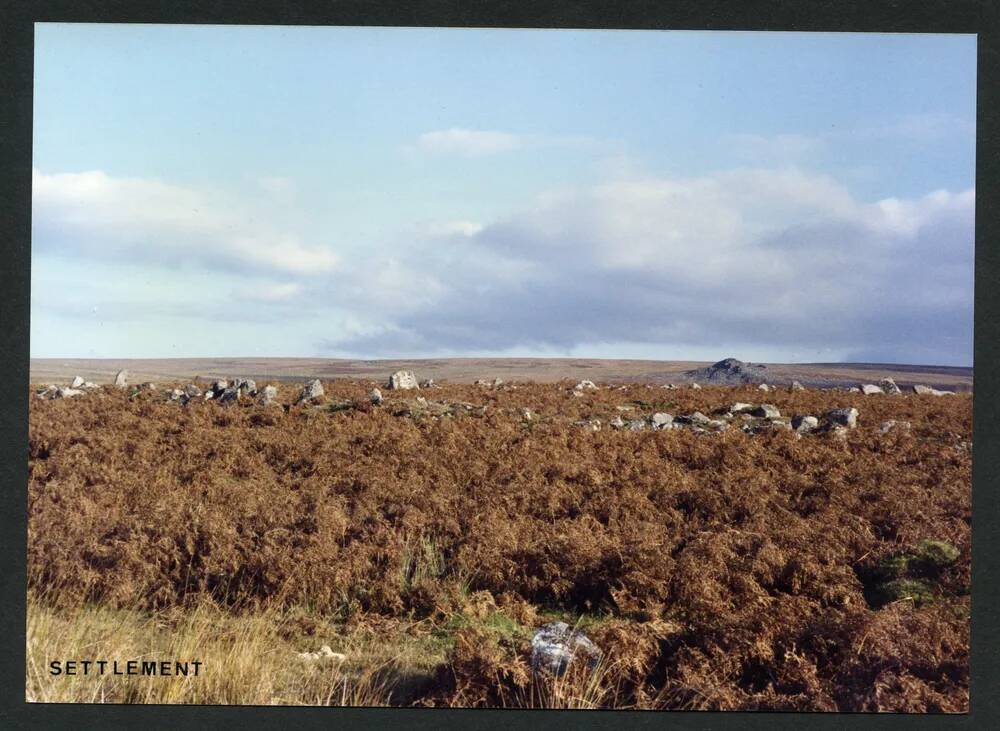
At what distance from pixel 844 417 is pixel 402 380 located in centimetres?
837

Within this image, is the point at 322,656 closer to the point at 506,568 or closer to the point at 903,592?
the point at 506,568

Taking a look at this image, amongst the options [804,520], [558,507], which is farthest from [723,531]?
[558,507]

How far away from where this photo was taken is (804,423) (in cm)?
1091

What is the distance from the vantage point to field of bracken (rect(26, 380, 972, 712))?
213 inches

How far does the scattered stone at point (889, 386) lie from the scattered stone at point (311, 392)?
407 inches

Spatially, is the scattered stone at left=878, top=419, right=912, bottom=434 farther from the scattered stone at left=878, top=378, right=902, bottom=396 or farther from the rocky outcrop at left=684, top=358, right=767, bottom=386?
the rocky outcrop at left=684, top=358, right=767, bottom=386

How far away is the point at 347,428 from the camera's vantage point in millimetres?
10867

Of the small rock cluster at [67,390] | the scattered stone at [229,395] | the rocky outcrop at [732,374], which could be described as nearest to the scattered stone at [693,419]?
the rocky outcrop at [732,374]

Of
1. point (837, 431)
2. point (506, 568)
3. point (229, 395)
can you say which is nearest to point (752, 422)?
point (837, 431)

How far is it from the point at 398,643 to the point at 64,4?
5980 mm

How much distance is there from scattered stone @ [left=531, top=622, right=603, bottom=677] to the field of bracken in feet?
0.30

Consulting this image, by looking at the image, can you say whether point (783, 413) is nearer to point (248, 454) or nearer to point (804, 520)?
point (804, 520)

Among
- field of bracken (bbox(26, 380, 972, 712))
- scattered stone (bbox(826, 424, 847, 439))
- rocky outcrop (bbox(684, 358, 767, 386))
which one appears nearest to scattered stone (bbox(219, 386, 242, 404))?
field of bracken (bbox(26, 380, 972, 712))

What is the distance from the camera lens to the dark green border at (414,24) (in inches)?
232
